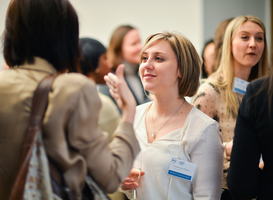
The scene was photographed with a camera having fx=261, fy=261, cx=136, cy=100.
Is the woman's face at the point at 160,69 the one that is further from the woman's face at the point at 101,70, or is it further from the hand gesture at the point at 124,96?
the hand gesture at the point at 124,96

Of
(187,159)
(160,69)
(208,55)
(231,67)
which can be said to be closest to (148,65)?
(160,69)

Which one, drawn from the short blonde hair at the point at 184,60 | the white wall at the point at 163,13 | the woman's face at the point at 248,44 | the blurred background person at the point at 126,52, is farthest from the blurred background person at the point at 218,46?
the white wall at the point at 163,13

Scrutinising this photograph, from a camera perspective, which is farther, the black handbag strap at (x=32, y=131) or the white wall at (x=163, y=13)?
the white wall at (x=163, y=13)

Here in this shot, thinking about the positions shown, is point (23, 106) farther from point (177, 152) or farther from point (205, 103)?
point (205, 103)

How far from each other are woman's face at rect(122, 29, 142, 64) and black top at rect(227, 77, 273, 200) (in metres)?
2.42

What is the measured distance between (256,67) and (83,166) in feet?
6.35

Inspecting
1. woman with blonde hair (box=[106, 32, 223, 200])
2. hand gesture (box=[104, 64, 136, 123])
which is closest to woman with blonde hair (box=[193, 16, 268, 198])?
woman with blonde hair (box=[106, 32, 223, 200])

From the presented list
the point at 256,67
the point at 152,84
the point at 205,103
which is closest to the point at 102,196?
the point at 152,84

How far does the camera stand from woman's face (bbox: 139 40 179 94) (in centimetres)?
170

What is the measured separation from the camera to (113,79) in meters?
1.09

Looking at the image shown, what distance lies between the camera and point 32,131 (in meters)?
0.89

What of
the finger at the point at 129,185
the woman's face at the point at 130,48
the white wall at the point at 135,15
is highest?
the white wall at the point at 135,15

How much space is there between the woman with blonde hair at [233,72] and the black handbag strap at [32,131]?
1441mm

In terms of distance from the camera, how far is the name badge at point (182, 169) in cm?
149
